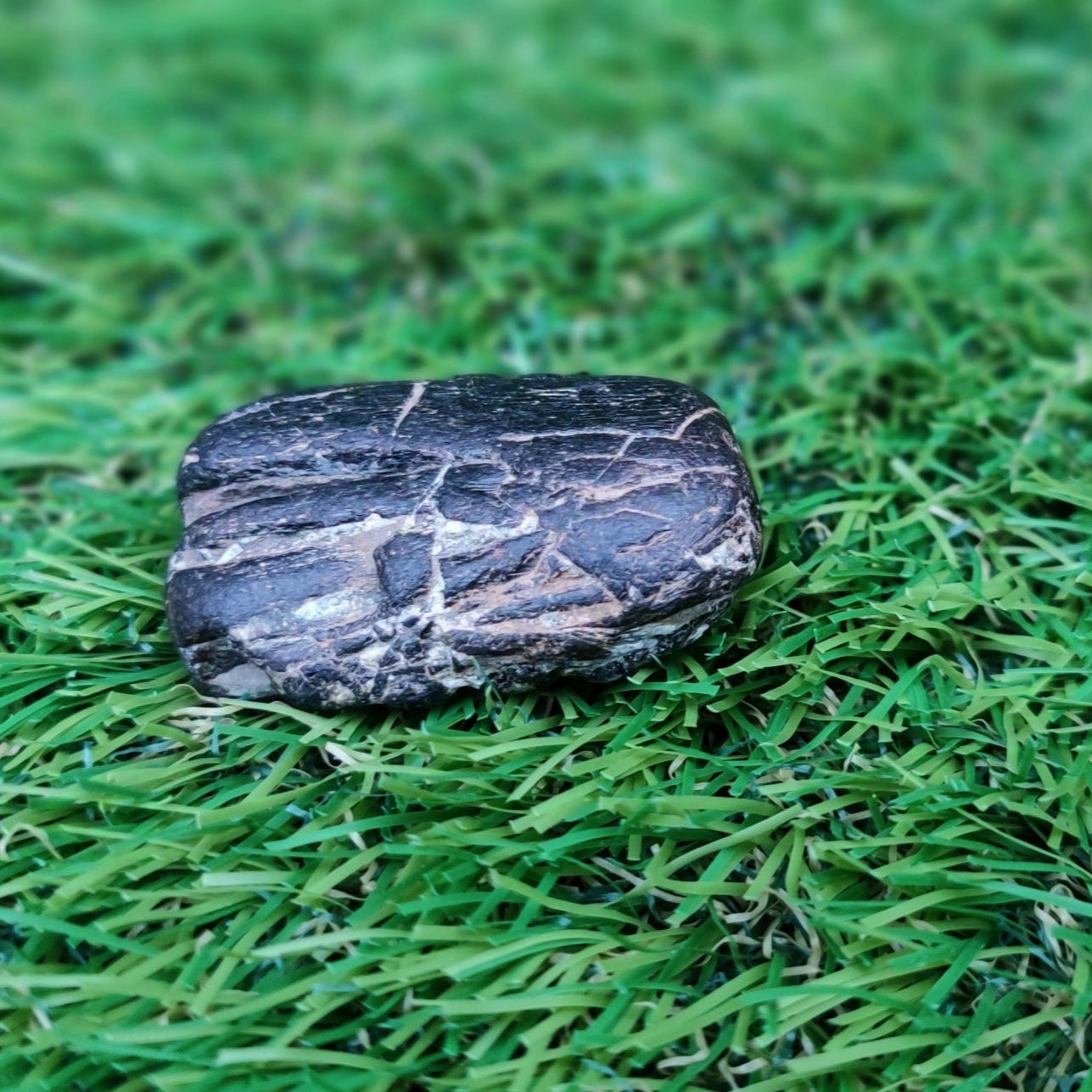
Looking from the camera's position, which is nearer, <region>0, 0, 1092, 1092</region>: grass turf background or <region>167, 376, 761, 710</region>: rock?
<region>0, 0, 1092, 1092</region>: grass turf background

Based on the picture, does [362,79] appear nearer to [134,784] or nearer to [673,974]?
[134,784]

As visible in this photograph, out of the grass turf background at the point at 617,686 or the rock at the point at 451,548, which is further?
the rock at the point at 451,548

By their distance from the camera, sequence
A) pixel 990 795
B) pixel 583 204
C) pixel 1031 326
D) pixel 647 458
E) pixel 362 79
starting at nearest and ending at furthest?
pixel 990 795 < pixel 647 458 < pixel 1031 326 < pixel 583 204 < pixel 362 79

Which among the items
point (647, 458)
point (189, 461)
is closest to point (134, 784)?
point (189, 461)

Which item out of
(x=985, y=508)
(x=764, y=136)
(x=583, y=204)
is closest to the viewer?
(x=985, y=508)
